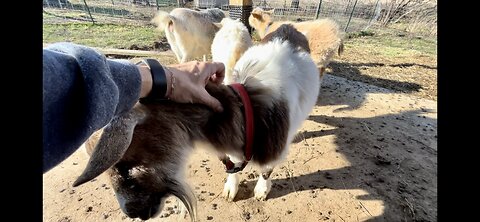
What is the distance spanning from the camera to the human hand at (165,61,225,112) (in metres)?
1.47

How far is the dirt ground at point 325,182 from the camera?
2.80 m

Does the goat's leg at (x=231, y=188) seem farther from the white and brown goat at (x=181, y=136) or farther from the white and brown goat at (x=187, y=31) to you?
the white and brown goat at (x=187, y=31)

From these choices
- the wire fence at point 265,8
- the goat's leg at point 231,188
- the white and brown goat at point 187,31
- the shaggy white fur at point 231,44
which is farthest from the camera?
the wire fence at point 265,8

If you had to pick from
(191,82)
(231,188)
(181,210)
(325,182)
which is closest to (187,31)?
(231,188)

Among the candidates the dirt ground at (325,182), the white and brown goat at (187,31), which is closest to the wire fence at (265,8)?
the white and brown goat at (187,31)

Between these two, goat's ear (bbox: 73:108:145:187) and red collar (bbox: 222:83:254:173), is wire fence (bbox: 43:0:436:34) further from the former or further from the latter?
goat's ear (bbox: 73:108:145:187)

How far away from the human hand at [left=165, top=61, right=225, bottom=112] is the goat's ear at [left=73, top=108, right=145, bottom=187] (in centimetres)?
27

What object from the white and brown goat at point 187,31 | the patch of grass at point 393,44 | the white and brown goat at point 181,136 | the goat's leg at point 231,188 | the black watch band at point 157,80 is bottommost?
the patch of grass at point 393,44

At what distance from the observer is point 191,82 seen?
5.07 feet

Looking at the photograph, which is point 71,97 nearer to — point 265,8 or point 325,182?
point 325,182

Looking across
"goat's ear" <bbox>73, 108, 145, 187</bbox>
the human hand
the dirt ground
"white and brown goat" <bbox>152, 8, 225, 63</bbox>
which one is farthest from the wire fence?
"goat's ear" <bbox>73, 108, 145, 187</bbox>

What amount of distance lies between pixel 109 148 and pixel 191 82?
1.66 ft

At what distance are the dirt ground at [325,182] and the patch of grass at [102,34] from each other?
607 centimetres
